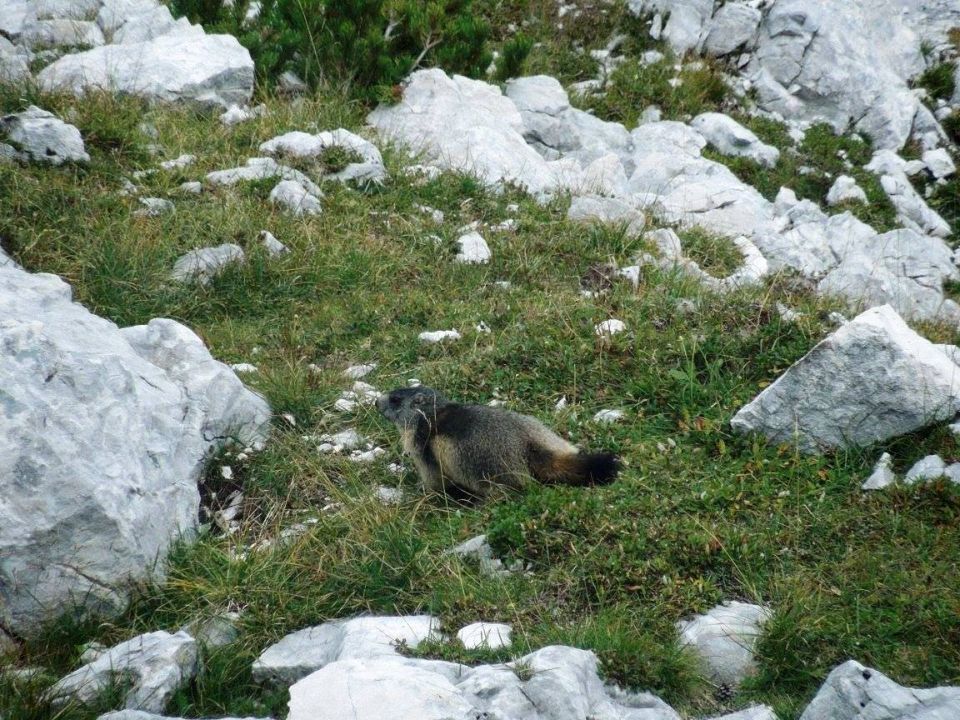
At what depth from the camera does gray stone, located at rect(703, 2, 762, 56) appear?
57.1 ft

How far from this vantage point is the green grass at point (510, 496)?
5.17m

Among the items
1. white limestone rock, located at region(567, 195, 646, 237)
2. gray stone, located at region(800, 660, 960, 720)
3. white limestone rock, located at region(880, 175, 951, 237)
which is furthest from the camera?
white limestone rock, located at region(880, 175, 951, 237)

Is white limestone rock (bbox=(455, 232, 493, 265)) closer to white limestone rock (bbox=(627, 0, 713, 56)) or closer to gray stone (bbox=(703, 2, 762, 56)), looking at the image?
white limestone rock (bbox=(627, 0, 713, 56))

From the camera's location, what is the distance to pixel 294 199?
414 inches

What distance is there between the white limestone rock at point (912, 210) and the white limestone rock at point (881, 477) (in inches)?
352

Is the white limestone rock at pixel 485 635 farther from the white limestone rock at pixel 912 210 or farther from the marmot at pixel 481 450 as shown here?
the white limestone rock at pixel 912 210

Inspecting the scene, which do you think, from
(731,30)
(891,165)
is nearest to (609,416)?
(891,165)

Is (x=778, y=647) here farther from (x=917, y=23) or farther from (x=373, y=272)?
(x=917, y=23)

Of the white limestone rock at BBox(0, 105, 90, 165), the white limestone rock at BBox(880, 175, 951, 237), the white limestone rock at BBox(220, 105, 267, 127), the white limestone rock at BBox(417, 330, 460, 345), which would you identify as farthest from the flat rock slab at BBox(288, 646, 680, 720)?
the white limestone rock at BBox(880, 175, 951, 237)

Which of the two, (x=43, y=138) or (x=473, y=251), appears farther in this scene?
(x=43, y=138)

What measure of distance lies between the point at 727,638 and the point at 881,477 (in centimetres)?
207

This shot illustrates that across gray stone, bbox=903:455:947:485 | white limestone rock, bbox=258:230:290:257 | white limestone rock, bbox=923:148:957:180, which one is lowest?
white limestone rock, bbox=258:230:290:257

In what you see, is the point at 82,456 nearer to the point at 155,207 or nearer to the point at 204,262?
the point at 204,262

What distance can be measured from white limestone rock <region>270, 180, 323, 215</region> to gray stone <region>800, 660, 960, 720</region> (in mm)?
7740
